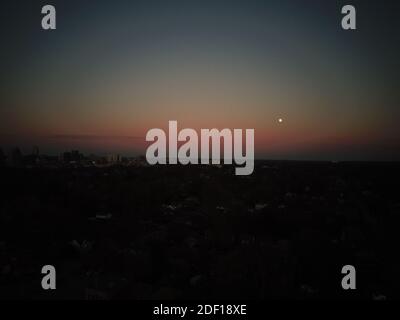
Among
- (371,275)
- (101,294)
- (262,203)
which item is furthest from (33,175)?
(371,275)

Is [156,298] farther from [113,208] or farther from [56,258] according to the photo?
[113,208]

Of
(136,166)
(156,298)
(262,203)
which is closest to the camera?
(156,298)

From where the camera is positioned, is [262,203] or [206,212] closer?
[206,212]

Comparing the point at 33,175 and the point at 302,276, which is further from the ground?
the point at 33,175

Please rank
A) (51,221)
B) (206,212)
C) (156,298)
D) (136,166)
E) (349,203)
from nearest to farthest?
(156,298), (51,221), (206,212), (349,203), (136,166)
